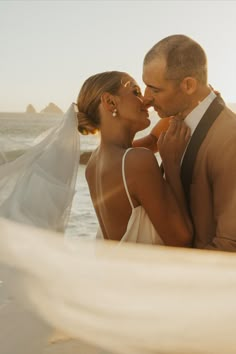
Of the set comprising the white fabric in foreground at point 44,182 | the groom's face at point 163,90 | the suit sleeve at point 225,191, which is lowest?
the white fabric in foreground at point 44,182

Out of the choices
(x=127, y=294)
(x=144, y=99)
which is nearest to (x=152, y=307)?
(x=127, y=294)

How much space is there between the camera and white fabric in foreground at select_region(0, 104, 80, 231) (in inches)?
174

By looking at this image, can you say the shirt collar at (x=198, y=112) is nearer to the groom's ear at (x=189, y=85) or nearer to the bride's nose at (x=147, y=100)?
the groom's ear at (x=189, y=85)

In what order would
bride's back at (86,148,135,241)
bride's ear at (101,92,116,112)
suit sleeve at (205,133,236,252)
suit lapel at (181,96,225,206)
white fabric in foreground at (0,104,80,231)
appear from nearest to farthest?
suit sleeve at (205,133,236,252) → suit lapel at (181,96,225,206) → bride's back at (86,148,135,241) → bride's ear at (101,92,116,112) → white fabric in foreground at (0,104,80,231)

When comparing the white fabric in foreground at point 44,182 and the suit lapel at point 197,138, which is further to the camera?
the white fabric in foreground at point 44,182

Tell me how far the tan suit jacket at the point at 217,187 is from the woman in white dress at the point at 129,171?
0.10 m

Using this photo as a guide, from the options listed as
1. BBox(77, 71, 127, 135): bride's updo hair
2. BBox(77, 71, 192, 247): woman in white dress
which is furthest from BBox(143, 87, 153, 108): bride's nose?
BBox(77, 71, 127, 135): bride's updo hair

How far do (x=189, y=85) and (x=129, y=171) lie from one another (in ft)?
2.07

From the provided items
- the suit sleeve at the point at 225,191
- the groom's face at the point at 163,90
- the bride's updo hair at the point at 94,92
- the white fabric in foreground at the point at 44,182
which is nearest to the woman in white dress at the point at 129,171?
the bride's updo hair at the point at 94,92

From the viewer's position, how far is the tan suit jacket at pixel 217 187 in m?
3.27

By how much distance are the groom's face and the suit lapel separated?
0.18 m

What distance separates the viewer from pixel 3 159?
194 inches

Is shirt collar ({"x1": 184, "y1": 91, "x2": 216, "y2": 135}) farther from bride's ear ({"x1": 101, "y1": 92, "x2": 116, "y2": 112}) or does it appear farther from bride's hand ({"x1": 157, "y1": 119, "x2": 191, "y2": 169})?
bride's ear ({"x1": 101, "y1": 92, "x2": 116, "y2": 112})

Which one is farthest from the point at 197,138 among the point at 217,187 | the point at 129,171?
the point at 129,171
